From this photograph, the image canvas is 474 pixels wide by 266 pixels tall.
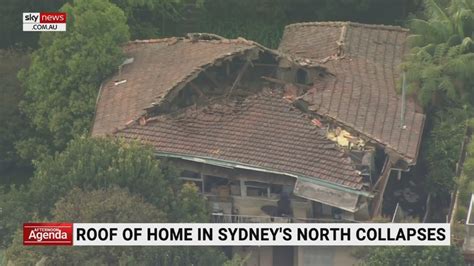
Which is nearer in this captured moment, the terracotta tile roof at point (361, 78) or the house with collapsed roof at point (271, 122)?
the house with collapsed roof at point (271, 122)

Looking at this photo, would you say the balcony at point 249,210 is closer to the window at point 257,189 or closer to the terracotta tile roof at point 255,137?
the window at point 257,189

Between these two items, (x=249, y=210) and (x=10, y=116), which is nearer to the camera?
(x=249, y=210)

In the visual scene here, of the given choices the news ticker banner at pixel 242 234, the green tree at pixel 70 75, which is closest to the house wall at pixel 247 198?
the news ticker banner at pixel 242 234

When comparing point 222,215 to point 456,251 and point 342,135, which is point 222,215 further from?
point 456,251

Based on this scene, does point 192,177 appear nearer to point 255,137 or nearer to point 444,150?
point 255,137

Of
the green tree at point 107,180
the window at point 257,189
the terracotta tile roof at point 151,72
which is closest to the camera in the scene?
the green tree at point 107,180

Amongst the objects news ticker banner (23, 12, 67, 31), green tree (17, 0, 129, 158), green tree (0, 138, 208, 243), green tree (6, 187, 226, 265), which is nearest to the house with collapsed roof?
green tree (17, 0, 129, 158)

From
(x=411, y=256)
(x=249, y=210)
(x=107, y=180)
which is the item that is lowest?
(x=249, y=210)

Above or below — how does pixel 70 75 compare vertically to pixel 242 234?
above

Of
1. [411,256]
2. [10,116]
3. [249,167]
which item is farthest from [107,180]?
[411,256]
